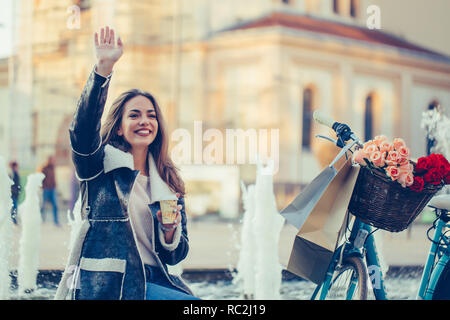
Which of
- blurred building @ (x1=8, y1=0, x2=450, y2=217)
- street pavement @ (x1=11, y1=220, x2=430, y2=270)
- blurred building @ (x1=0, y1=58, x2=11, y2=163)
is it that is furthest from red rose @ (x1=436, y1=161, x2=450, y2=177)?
blurred building @ (x1=0, y1=58, x2=11, y2=163)

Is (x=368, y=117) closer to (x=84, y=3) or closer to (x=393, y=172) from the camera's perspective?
(x=84, y=3)

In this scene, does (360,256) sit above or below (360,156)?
below

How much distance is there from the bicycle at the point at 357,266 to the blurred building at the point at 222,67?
47.8ft

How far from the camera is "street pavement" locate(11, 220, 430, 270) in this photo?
654 centimetres

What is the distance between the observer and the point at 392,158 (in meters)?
2.31

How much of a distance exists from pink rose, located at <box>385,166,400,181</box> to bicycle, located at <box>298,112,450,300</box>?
0.21 metres

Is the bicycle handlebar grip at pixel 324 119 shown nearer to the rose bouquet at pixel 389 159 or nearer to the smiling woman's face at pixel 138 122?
the rose bouquet at pixel 389 159

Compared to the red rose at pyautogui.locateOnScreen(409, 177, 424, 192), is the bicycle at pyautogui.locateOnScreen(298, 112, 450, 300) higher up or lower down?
lower down

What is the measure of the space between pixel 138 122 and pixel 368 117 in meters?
19.1

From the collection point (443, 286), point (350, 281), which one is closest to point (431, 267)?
point (443, 286)

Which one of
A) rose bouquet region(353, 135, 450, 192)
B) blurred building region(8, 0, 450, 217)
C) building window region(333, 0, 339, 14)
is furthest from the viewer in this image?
building window region(333, 0, 339, 14)

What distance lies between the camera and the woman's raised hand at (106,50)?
2.21m

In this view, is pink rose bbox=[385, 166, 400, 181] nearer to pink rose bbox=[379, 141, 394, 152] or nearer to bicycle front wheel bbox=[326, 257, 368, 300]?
pink rose bbox=[379, 141, 394, 152]
